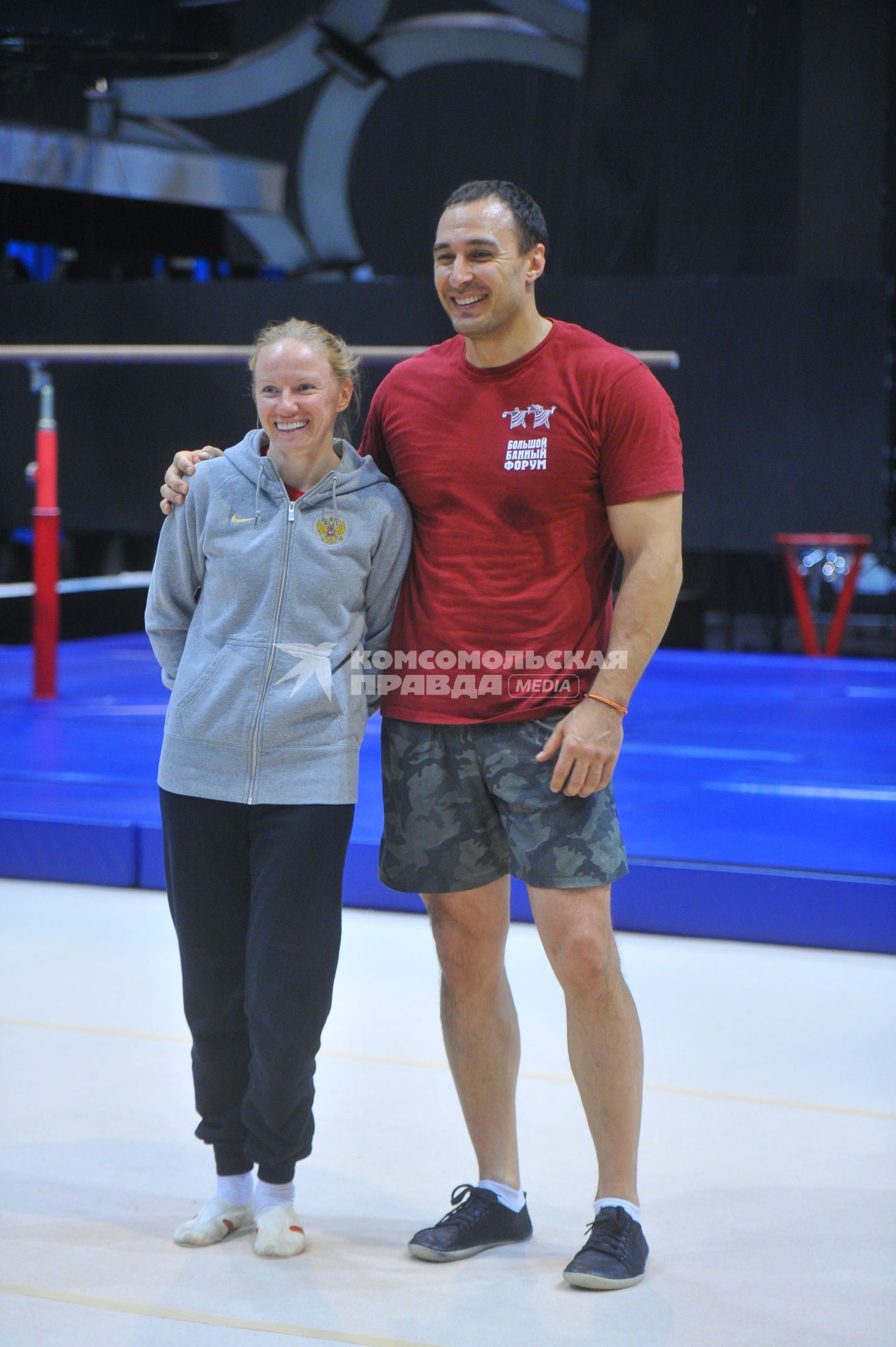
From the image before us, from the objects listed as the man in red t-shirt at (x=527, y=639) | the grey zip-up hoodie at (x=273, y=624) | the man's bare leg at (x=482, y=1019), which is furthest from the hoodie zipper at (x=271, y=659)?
the man's bare leg at (x=482, y=1019)

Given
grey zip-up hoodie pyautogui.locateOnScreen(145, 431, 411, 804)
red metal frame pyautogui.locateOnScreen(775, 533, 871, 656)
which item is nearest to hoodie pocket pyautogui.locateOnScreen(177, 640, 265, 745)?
grey zip-up hoodie pyautogui.locateOnScreen(145, 431, 411, 804)

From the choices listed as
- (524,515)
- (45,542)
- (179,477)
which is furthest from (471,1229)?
(45,542)

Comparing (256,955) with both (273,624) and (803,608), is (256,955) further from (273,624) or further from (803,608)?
(803,608)

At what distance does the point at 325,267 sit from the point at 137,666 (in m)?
2.81

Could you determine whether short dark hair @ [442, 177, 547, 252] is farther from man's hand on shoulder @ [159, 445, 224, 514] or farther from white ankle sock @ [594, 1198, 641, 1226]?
white ankle sock @ [594, 1198, 641, 1226]

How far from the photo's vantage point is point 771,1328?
5.32 ft

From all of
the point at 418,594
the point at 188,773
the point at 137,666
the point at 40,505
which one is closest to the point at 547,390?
the point at 418,594

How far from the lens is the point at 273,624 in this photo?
1766 mm

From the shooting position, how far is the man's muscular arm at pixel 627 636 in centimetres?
172

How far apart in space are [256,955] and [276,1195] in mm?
319

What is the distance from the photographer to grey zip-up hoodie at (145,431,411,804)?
1.76 m

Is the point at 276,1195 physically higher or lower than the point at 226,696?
lower

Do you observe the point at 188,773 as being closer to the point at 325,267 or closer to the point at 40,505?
the point at 40,505

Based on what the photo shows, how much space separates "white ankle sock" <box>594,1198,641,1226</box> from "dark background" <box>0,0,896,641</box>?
4.81 meters
